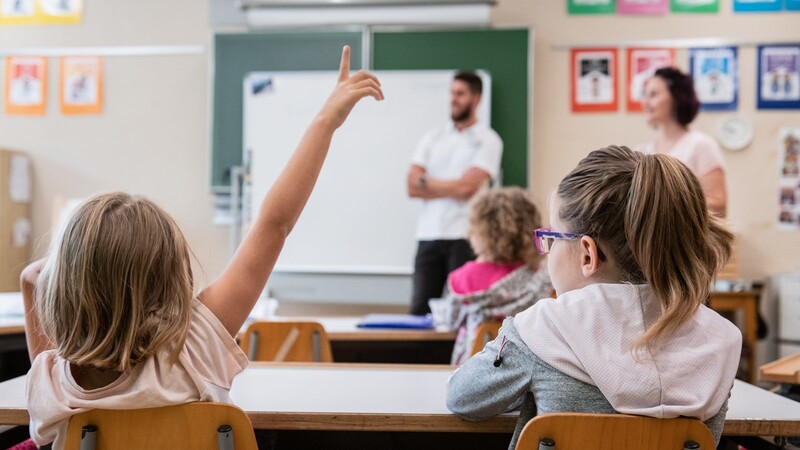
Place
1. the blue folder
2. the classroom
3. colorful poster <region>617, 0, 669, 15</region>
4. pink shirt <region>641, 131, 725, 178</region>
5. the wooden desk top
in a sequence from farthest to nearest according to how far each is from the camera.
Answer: colorful poster <region>617, 0, 669, 15</region> → the classroom → pink shirt <region>641, 131, 725, 178</region> → the blue folder → the wooden desk top

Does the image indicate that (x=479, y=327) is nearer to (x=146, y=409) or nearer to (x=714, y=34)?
(x=146, y=409)

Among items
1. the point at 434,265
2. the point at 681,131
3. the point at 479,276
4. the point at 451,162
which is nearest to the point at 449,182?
the point at 451,162

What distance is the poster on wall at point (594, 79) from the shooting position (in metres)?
4.58

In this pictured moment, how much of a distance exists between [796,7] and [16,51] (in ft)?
16.1

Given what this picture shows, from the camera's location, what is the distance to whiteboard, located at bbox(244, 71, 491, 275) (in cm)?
452

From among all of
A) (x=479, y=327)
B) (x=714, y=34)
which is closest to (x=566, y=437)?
(x=479, y=327)

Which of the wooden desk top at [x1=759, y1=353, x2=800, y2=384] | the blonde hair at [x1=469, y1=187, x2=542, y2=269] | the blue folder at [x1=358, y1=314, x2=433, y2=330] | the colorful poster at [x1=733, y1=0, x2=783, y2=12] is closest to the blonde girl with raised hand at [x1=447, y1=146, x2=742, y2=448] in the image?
the wooden desk top at [x1=759, y1=353, x2=800, y2=384]

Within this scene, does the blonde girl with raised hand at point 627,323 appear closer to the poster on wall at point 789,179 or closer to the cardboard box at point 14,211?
the poster on wall at point 789,179

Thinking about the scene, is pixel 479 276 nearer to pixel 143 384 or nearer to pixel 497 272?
pixel 497 272

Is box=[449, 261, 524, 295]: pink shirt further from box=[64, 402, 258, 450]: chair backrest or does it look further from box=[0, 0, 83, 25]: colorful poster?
box=[0, 0, 83, 25]: colorful poster

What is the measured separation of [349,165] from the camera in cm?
459

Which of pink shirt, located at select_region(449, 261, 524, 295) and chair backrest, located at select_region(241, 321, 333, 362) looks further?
pink shirt, located at select_region(449, 261, 524, 295)

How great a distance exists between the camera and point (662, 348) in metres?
1.10

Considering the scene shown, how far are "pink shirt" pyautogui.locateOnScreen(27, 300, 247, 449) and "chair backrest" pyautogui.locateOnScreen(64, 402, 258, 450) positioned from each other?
0.07 feet
